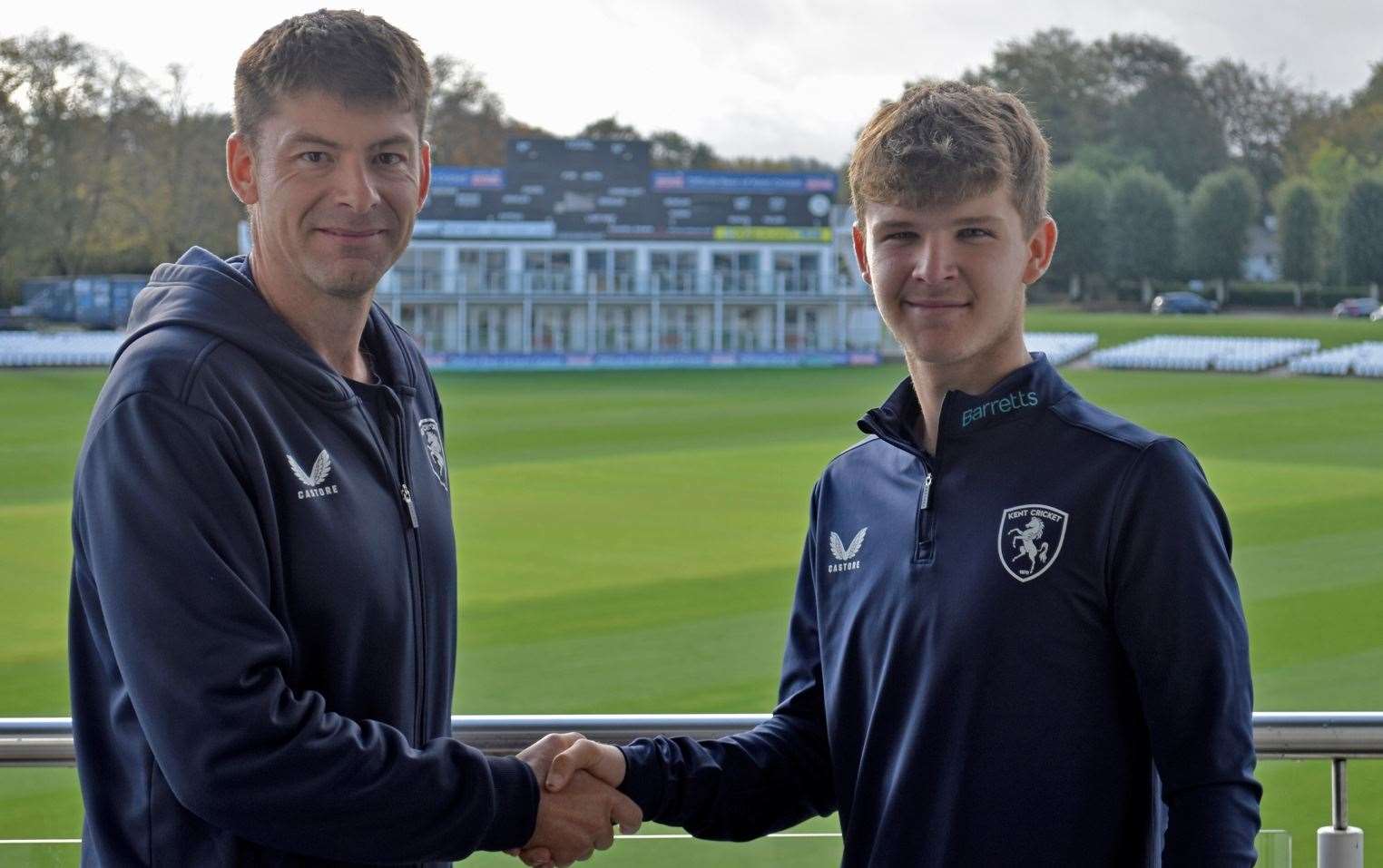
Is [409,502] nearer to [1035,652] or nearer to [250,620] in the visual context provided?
[250,620]

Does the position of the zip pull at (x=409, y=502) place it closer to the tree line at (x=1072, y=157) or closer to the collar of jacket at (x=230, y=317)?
the collar of jacket at (x=230, y=317)

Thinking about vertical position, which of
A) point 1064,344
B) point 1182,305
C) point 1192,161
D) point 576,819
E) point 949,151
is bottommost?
point 1064,344

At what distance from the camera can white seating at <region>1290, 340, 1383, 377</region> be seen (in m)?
44.8

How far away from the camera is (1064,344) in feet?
172

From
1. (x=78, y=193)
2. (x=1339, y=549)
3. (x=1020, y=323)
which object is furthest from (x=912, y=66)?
(x=1020, y=323)

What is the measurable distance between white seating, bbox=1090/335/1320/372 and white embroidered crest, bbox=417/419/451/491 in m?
47.7

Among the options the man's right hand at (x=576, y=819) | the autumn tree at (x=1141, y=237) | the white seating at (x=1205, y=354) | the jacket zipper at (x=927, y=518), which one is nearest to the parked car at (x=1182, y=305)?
the autumn tree at (x=1141, y=237)

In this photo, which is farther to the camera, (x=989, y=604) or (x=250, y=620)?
(x=989, y=604)

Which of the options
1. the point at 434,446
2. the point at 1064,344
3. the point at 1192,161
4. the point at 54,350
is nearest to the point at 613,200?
the point at 1064,344

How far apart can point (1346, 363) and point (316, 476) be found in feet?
155

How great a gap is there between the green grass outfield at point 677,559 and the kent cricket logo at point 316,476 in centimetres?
60

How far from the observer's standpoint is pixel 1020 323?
2.30 meters

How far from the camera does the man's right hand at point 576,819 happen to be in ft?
7.09

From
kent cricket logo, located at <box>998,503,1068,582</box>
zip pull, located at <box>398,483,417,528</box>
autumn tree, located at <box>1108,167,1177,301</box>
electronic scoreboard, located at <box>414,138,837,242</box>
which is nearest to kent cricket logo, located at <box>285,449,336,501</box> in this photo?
zip pull, located at <box>398,483,417,528</box>
